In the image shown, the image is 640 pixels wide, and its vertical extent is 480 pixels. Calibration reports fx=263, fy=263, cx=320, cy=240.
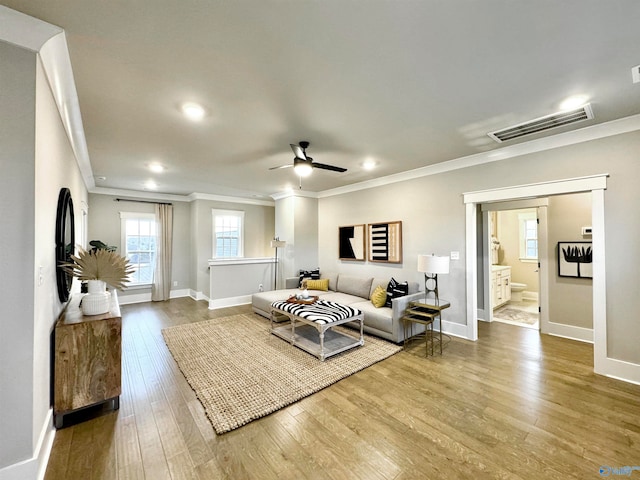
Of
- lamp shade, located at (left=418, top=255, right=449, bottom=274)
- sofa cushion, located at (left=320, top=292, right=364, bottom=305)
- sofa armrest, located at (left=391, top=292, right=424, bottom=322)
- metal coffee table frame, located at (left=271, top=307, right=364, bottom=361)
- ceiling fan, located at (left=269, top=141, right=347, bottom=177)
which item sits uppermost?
ceiling fan, located at (left=269, top=141, right=347, bottom=177)

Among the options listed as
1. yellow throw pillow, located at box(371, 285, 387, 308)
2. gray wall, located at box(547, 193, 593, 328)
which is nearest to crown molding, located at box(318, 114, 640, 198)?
gray wall, located at box(547, 193, 593, 328)

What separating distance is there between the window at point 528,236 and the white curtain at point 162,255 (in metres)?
9.13

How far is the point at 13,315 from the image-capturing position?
154cm

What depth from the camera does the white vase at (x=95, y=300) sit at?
234cm

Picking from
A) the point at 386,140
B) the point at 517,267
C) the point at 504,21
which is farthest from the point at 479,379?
the point at 517,267

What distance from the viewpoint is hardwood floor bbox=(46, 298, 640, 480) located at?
171cm

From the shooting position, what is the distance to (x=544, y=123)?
2795 millimetres

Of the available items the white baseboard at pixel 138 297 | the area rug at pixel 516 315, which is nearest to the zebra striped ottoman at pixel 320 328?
the area rug at pixel 516 315

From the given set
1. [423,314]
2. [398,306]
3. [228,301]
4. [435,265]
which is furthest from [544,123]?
[228,301]

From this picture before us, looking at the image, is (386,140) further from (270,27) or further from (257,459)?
Result: (257,459)

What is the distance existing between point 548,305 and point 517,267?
316 cm

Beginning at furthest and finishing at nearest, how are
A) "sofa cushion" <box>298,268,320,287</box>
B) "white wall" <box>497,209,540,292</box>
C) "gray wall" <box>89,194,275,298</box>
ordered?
"white wall" <box>497,209,540,292</box>
"gray wall" <box>89,194,275,298</box>
"sofa cushion" <box>298,268,320,287</box>

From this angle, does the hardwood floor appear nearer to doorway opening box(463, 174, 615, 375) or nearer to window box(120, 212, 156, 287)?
doorway opening box(463, 174, 615, 375)

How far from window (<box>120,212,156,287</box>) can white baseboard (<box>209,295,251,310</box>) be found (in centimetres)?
203
